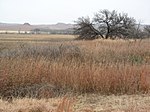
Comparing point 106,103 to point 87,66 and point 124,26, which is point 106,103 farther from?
point 124,26

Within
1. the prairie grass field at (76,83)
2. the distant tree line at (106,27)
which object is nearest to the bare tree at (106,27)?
the distant tree line at (106,27)

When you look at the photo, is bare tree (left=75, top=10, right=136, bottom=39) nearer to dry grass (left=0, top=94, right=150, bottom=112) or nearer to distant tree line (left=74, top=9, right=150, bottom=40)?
distant tree line (left=74, top=9, right=150, bottom=40)

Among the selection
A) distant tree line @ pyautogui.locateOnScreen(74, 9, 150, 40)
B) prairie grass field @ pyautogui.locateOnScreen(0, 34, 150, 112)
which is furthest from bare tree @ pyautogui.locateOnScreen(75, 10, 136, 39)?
prairie grass field @ pyautogui.locateOnScreen(0, 34, 150, 112)

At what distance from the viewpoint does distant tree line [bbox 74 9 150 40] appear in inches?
2077

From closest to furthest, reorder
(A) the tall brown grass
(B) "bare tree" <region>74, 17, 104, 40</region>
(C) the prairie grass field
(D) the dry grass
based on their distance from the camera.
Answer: (D) the dry grass < (C) the prairie grass field < (A) the tall brown grass < (B) "bare tree" <region>74, 17, 104, 40</region>

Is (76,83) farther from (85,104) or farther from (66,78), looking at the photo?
(85,104)

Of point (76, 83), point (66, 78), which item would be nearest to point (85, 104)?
point (76, 83)

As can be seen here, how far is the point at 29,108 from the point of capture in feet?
Result: 23.2

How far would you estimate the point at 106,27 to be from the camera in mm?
53469

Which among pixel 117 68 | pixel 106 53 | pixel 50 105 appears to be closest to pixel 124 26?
pixel 106 53

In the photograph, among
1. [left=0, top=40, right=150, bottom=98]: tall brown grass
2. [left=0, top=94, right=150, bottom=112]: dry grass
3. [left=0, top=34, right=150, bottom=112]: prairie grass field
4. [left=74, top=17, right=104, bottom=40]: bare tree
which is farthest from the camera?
[left=74, top=17, right=104, bottom=40]: bare tree

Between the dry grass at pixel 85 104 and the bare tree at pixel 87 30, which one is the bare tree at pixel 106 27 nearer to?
the bare tree at pixel 87 30

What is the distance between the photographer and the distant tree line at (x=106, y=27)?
5275cm

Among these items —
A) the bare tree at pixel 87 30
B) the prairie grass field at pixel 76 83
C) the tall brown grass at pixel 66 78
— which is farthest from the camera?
the bare tree at pixel 87 30
